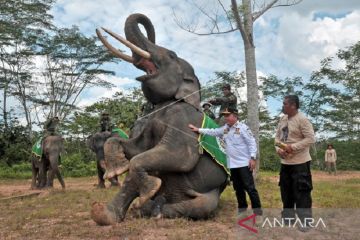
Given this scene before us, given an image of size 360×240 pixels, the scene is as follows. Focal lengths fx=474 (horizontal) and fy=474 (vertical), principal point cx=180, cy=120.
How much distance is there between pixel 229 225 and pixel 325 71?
20895 mm

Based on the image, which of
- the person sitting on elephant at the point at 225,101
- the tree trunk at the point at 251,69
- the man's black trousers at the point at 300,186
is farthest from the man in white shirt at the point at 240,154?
the tree trunk at the point at 251,69

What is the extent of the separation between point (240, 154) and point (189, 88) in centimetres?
117

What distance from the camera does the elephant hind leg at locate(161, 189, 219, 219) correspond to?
18.4 feet

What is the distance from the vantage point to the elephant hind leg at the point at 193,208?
18.4 feet

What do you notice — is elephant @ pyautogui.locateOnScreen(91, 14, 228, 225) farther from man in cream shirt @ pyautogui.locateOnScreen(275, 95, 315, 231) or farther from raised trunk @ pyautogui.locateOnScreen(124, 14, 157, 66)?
man in cream shirt @ pyautogui.locateOnScreen(275, 95, 315, 231)

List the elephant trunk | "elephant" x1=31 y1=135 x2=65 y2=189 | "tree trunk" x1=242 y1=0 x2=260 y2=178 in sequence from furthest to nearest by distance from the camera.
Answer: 1. "elephant" x1=31 y1=135 x2=65 y2=189
2. "tree trunk" x1=242 y1=0 x2=260 y2=178
3. the elephant trunk

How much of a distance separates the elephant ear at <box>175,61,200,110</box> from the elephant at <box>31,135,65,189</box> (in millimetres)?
6484

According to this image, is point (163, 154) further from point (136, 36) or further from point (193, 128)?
point (136, 36)

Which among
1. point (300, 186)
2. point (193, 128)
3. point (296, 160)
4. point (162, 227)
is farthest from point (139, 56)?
point (300, 186)

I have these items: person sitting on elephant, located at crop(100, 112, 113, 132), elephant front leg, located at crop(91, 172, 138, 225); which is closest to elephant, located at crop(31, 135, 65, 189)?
person sitting on elephant, located at crop(100, 112, 113, 132)

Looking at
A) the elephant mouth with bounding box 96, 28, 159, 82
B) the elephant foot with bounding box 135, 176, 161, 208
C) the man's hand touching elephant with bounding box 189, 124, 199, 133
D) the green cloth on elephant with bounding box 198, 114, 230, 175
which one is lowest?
the elephant foot with bounding box 135, 176, 161, 208

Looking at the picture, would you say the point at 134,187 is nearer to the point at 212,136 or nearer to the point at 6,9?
the point at 212,136

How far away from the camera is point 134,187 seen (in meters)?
5.51

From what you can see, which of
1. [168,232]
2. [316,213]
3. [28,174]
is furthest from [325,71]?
[168,232]
